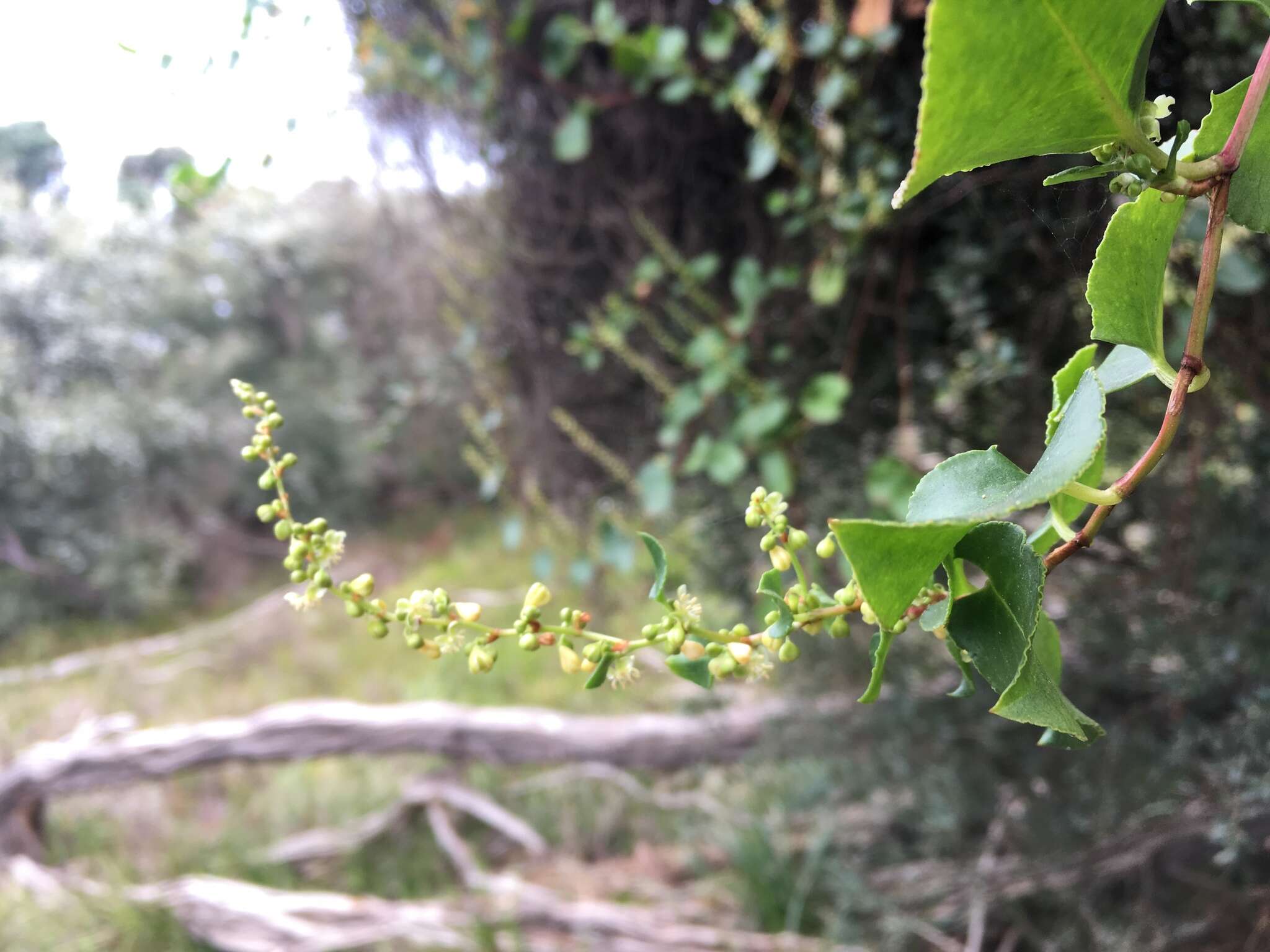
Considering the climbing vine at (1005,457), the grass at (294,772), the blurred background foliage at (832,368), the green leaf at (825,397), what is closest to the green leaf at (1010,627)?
the climbing vine at (1005,457)

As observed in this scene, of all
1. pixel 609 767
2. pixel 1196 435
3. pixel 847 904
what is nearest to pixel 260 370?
pixel 609 767

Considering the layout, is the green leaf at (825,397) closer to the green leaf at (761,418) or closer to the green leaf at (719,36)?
the green leaf at (761,418)

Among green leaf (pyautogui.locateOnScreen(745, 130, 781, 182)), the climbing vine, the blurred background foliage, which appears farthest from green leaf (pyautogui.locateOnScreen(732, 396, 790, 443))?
the climbing vine

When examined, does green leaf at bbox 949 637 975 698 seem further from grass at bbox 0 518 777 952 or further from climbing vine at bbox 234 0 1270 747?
grass at bbox 0 518 777 952

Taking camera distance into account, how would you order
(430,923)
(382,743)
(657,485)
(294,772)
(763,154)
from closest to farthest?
(763,154) → (657,485) → (430,923) → (382,743) → (294,772)

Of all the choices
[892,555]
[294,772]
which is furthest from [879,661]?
[294,772]

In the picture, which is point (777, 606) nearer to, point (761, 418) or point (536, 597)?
point (536, 597)

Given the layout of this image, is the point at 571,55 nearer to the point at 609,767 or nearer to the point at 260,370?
the point at 609,767
